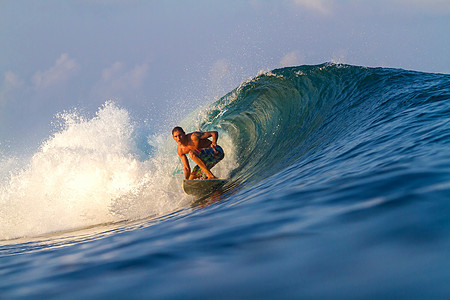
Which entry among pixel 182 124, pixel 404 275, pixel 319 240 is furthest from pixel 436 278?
pixel 182 124

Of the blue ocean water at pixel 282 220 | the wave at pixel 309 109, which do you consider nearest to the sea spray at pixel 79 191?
the blue ocean water at pixel 282 220

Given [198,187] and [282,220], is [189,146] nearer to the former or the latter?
[198,187]

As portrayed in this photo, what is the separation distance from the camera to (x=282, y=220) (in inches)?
91.4

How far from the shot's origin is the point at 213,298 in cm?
127

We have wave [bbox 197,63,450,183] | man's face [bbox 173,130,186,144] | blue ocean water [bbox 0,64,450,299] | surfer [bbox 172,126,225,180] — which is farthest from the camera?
surfer [bbox 172,126,225,180]

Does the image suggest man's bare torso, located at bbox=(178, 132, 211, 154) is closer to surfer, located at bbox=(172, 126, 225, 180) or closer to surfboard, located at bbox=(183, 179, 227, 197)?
surfer, located at bbox=(172, 126, 225, 180)

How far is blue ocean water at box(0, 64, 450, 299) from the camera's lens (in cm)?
133

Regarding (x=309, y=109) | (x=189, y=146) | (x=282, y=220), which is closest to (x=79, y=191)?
(x=189, y=146)

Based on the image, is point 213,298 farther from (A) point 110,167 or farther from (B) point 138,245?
(A) point 110,167

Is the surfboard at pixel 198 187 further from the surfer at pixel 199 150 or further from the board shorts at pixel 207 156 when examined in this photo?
the board shorts at pixel 207 156

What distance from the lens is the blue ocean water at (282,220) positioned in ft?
4.37

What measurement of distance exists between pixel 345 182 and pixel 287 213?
2.50 feet

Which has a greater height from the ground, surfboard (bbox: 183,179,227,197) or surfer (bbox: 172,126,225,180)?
surfer (bbox: 172,126,225,180)

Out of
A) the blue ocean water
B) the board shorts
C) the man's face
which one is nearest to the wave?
the blue ocean water
